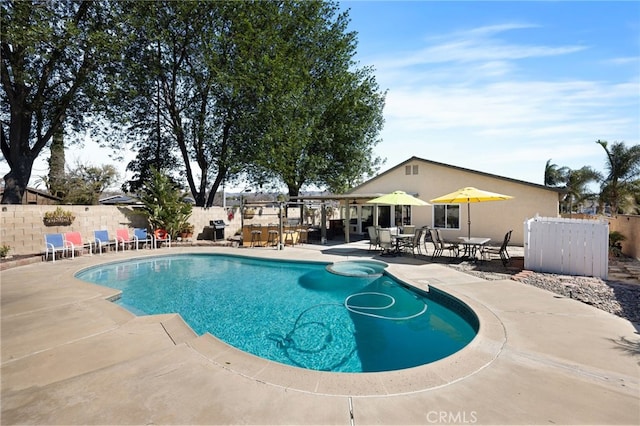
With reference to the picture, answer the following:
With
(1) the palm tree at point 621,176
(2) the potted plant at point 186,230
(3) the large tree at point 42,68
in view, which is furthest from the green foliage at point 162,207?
(1) the palm tree at point 621,176

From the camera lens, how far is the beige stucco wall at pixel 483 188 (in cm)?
1404

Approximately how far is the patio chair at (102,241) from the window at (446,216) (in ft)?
51.9

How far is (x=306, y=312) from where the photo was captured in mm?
6918

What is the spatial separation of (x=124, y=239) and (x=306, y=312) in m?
11.2

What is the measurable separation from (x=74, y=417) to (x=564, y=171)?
4042 centimetres

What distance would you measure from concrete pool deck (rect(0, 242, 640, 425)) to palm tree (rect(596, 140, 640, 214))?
21484mm

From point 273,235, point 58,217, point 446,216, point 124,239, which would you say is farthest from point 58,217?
point 446,216

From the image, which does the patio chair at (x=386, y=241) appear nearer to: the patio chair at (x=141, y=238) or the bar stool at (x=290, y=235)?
the bar stool at (x=290, y=235)

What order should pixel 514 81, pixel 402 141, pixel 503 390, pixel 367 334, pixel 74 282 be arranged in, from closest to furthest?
pixel 503 390 < pixel 367 334 < pixel 74 282 < pixel 514 81 < pixel 402 141

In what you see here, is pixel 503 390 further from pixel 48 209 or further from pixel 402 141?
pixel 402 141

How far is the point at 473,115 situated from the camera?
44.0ft

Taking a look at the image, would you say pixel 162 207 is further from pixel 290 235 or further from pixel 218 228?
pixel 290 235

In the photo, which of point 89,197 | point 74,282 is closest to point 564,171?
point 74,282

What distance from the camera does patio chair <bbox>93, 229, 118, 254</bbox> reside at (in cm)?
1292
